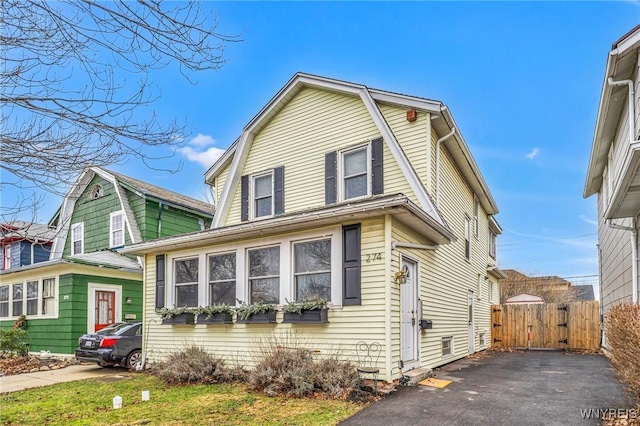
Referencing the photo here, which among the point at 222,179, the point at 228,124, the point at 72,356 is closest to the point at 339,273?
the point at 222,179

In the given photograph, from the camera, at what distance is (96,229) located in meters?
17.2

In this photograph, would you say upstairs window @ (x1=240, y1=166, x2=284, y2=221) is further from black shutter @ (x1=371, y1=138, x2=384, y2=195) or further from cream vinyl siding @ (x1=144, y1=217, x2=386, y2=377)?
black shutter @ (x1=371, y1=138, x2=384, y2=195)

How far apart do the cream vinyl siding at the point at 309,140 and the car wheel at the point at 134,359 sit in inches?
166

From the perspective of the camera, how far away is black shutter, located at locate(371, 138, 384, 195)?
9.98 m

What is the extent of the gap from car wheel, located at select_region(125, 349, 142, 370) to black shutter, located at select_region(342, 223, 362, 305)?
6119 millimetres

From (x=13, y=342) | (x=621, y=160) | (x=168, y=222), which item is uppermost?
(x=621, y=160)

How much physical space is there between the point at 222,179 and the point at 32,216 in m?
9.23

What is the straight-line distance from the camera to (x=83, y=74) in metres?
4.26

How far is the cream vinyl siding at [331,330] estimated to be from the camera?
296 inches

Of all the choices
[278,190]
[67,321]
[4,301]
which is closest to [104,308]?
[67,321]

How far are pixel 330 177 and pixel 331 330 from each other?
4.08 m

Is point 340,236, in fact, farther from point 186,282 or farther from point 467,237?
point 467,237

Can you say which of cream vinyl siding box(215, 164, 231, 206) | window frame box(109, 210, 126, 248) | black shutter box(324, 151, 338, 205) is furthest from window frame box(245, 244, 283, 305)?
window frame box(109, 210, 126, 248)

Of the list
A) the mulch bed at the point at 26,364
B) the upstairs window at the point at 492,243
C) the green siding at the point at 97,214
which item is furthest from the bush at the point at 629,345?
the green siding at the point at 97,214
